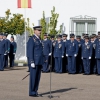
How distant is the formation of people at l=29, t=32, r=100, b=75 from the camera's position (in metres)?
20.0

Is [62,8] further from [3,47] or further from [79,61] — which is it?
[79,61]

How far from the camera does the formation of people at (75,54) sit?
1997cm

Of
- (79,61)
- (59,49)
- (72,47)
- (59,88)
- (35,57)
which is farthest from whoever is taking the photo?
(79,61)

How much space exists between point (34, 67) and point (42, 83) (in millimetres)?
3411

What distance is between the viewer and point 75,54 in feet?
66.9

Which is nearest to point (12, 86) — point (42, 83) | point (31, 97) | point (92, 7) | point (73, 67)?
point (42, 83)

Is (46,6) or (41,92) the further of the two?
(46,6)

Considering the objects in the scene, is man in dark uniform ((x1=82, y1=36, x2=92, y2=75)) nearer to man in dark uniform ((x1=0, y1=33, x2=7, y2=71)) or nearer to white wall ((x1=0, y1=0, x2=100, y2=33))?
man in dark uniform ((x1=0, y1=33, x2=7, y2=71))

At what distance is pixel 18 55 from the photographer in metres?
29.3

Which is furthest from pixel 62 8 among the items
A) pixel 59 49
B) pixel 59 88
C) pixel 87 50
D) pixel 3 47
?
pixel 59 88

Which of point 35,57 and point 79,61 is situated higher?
point 35,57

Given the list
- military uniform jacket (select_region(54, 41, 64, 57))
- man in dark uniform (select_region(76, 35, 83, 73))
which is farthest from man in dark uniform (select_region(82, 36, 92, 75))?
military uniform jacket (select_region(54, 41, 64, 57))

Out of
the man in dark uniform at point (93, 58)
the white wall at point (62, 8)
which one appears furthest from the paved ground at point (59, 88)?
the white wall at point (62, 8)

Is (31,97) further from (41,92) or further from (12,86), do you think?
(12,86)
